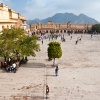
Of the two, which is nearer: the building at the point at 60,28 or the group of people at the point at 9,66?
the group of people at the point at 9,66

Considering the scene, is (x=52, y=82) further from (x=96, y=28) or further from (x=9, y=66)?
(x=96, y=28)

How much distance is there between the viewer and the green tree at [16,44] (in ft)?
77.0

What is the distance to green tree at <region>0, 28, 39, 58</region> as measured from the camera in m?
23.5

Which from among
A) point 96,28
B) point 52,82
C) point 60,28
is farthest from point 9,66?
point 60,28

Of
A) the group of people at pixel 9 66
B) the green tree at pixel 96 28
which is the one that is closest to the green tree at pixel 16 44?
the group of people at pixel 9 66

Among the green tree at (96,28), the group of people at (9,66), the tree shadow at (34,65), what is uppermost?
the green tree at (96,28)

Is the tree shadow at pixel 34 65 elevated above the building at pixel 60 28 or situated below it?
below

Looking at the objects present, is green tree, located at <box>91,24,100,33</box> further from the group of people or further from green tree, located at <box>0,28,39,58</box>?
the group of people

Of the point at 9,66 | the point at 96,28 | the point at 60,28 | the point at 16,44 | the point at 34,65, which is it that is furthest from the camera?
the point at 60,28

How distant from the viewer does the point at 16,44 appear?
949 inches

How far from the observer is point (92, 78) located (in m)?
20.2

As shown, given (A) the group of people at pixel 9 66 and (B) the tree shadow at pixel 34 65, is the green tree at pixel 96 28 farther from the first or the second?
(A) the group of people at pixel 9 66

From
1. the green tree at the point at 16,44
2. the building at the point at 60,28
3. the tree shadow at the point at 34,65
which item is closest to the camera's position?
the green tree at the point at 16,44

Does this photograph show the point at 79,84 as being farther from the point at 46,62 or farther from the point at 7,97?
the point at 46,62
